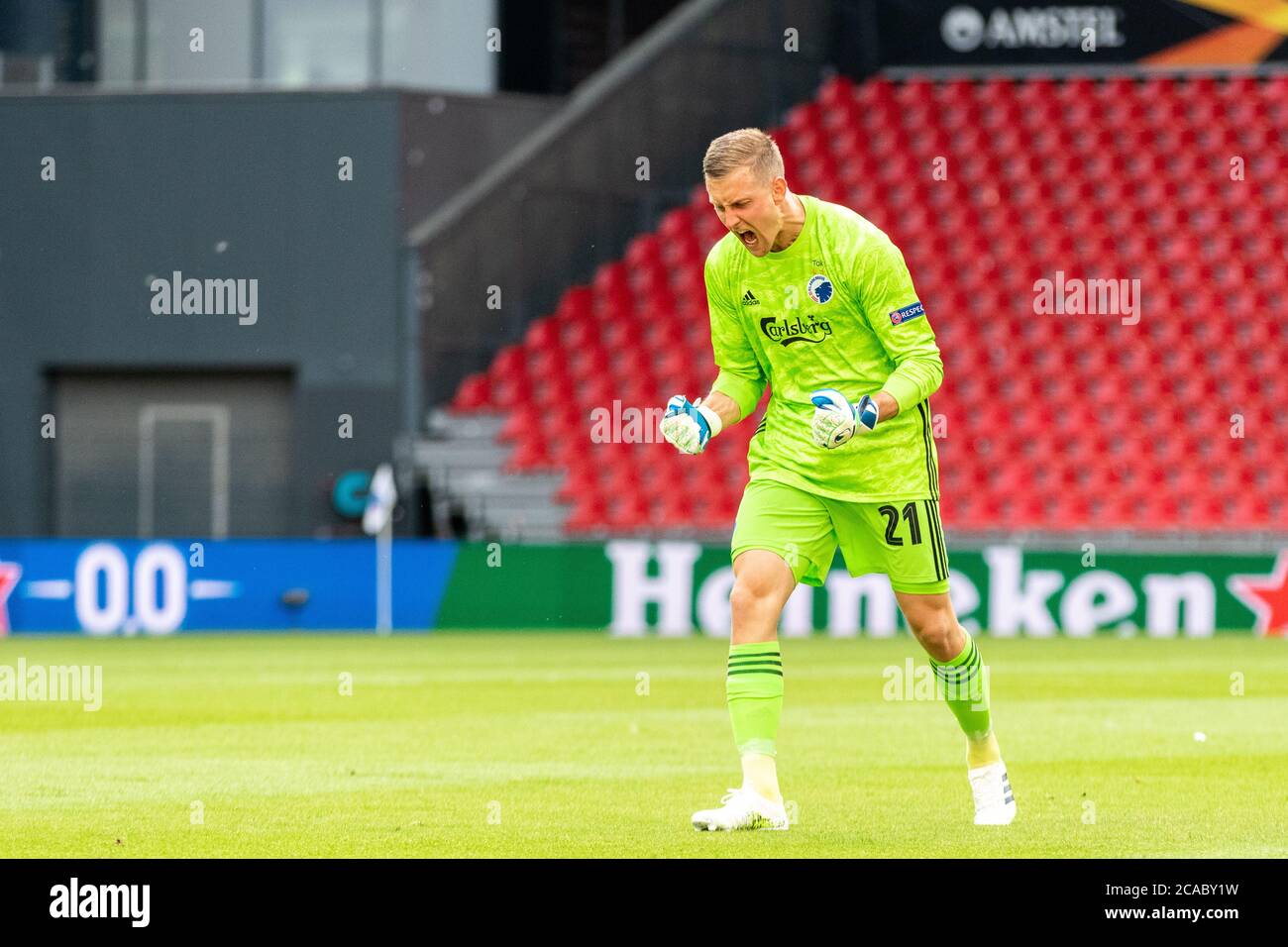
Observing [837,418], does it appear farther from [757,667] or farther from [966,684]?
[966,684]

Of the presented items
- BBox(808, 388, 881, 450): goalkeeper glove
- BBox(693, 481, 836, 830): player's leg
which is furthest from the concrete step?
BBox(808, 388, 881, 450): goalkeeper glove

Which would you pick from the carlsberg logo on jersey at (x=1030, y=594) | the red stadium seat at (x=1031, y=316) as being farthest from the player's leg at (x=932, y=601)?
the red stadium seat at (x=1031, y=316)

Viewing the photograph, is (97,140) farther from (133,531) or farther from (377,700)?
(377,700)

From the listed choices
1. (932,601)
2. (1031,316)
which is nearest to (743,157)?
(932,601)

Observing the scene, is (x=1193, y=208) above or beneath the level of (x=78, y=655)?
above

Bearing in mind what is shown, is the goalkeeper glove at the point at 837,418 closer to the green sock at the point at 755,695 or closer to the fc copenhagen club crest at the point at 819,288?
the fc copenhagen club crest at the point at 819,288

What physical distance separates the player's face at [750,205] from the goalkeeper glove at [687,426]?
1.93ft

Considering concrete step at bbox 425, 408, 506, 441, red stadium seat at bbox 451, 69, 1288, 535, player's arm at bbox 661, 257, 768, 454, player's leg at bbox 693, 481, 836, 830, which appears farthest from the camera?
concrete step at bbox 425, 408, 506, 441

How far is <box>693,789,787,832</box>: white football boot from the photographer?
741 centimetres

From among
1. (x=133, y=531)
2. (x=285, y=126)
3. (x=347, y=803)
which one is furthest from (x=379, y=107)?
(x=347, y=803)

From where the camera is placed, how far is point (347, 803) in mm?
8586

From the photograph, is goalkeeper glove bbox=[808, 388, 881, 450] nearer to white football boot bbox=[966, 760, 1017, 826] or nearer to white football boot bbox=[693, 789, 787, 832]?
white football boot bbox=[693, 789, 787, 832]

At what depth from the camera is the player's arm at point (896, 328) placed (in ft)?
24.5

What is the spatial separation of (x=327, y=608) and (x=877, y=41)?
981 centimetres
